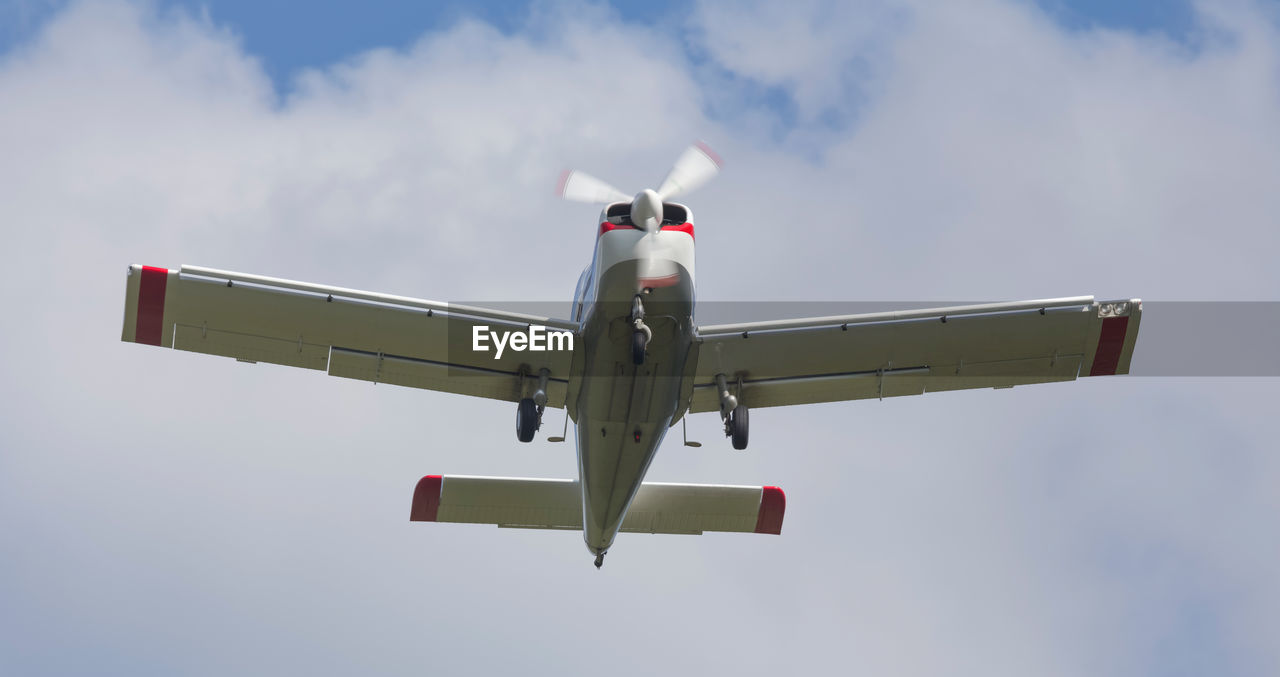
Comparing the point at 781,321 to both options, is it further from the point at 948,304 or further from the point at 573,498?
the point at 573,498

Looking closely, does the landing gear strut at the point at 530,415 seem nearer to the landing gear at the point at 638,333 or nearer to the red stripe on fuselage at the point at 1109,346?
the landing gear at the point at 638,333

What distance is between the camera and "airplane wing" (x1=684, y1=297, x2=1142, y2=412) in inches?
826

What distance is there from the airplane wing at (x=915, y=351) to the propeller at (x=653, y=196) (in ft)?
8.34

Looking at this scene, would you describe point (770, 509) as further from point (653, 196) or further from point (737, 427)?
point (653, 196)

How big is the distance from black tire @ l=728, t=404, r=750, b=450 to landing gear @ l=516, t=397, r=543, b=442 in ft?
9.99

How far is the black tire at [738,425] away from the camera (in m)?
20.8

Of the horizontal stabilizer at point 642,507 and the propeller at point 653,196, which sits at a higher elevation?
the propeller at point 653,196

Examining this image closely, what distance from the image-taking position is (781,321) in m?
21.0

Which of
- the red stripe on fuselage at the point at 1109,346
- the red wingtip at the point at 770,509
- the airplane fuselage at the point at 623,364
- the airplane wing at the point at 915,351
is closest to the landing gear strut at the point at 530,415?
the airplane fuselage at the point at 623,364

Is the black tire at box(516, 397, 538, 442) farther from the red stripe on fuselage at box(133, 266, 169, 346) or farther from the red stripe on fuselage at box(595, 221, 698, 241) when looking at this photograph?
the red stripe on fuselage at box(133, 266, 169, 346)

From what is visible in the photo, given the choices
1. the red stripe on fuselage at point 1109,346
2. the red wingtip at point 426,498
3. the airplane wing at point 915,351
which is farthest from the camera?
the red wingtip at point 426,498

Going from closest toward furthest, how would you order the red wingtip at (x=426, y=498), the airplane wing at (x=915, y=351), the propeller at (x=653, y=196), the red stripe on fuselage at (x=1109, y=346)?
the propeller at (x=653, y=196)
the airplane wing at (x=915, y=351)
the red stripe on fuselage at (x=1109, y=346)
the red wingtip at (x=426, y=498)

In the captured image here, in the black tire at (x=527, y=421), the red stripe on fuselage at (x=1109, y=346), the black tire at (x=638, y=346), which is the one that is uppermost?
the red stripe on fuselage at (x=1109, y=346)

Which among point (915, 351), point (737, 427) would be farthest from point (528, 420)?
point (915, 351)
